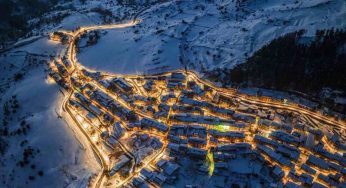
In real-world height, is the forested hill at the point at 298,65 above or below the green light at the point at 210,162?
above

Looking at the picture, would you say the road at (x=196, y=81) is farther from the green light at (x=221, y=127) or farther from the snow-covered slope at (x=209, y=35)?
the green light at (x=221, y=127)

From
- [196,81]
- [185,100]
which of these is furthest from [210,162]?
[196,81]

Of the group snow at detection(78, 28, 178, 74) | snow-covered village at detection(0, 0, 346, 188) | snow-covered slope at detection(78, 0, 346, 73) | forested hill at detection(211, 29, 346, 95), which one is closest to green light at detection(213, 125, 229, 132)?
snow-covered village at detection(0, 0, 346, 188)

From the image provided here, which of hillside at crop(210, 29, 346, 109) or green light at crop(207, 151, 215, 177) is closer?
green light at crop(207, 151, 215, 177)

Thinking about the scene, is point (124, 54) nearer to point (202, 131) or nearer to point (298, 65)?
point (202, 131)

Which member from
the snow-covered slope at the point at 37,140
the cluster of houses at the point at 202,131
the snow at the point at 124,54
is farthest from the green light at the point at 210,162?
the snow at the point at 124,54

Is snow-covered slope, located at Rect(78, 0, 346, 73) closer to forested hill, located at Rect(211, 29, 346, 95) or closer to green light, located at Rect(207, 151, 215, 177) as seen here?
forested hill, located at Rect(211, 29, 346, 95)
